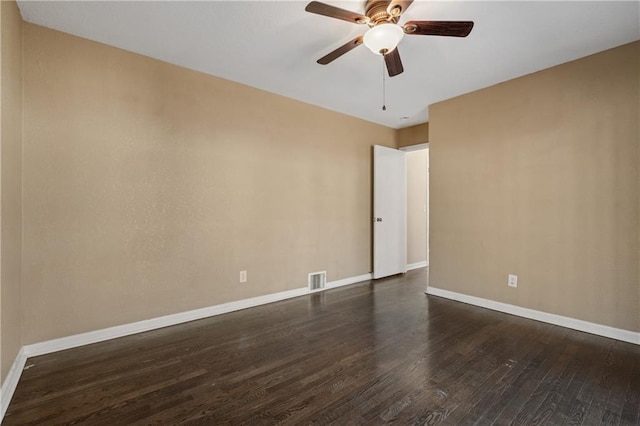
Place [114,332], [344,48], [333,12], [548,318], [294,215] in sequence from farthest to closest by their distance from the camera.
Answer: [294,215] < [548,318] < [114,332] < [344,48] < [333,12]

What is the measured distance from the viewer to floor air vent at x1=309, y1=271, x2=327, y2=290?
Answer: 395cm

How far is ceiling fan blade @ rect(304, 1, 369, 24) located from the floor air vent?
2.98 m

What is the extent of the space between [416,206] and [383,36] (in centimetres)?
446

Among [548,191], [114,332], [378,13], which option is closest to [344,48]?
[378,13]

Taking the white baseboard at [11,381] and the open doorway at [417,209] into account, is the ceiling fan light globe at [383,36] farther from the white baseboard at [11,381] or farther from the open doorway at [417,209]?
the open doorway at [417,209]

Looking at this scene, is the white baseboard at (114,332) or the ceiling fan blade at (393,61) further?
the ceiling fan blade at (393,61)

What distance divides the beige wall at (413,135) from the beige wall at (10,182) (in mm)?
4736

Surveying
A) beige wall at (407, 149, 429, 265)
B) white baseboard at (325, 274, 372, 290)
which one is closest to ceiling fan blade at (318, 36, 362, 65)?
white baseboard at (325, 274, 372, 290)

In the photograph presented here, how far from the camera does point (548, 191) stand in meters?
2.95

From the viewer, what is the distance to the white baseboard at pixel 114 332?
1808 mm

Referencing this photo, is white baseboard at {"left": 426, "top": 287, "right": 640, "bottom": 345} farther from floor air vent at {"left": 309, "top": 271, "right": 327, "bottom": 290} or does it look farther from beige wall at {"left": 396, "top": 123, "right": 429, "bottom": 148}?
beige wall at {"left": 396, "top": 123, "right": 429, "bottom": 148}

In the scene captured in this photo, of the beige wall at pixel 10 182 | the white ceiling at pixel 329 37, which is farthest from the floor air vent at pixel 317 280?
Answer: the beige wall at pixel 10 182

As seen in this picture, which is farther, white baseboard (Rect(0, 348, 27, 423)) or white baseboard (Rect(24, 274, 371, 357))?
white baseboard (Rect(24, 274, 371, 357))

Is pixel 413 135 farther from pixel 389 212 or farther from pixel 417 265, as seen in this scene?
pixel 417 265
